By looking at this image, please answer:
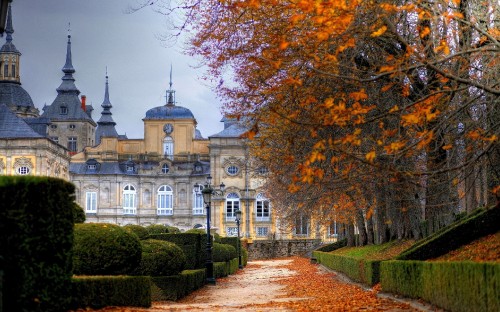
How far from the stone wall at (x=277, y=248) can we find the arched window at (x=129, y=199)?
99.5ft

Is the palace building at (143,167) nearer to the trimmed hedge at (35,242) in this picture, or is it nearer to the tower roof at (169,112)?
the tower roof at (169,112)

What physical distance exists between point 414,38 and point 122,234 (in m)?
7.05

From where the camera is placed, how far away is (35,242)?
9922mm

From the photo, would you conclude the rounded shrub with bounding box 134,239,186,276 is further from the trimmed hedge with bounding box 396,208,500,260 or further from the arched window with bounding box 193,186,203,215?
the arched window with bounding box 193,186,203,215

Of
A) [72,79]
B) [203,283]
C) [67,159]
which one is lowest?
[203,283]

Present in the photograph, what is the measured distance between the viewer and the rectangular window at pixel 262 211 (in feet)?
315

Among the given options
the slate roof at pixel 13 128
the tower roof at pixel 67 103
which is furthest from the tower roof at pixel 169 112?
the tower roof at pixel 67 103

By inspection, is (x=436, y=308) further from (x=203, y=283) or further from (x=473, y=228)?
(x=203, y=283)

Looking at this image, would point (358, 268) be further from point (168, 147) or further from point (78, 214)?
point (168, 147)

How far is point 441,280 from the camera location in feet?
42.9

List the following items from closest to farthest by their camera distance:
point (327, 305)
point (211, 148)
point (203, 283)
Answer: point (327, 305), point (203, 283), point (211, 148)

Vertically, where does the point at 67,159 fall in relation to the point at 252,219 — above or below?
above

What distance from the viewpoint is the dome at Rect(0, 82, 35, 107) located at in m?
127

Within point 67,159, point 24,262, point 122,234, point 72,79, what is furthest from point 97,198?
point 24,262
